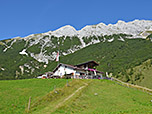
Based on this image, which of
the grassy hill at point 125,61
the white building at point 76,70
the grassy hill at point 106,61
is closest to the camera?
the white building at point 76,70

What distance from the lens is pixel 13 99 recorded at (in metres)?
28.0

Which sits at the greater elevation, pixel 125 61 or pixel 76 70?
pixel 125 61

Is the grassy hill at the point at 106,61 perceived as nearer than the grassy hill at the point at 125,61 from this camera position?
No

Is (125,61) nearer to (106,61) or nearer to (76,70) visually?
(106,61)

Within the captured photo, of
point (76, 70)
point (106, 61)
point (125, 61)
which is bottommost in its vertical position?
point (76, 70)

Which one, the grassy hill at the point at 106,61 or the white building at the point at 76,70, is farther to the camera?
the grassy hill at the point at 106,61

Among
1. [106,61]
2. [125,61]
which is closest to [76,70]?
[125,61]

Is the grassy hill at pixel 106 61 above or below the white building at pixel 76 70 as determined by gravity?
above

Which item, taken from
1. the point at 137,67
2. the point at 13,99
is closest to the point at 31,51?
the point at 137,67

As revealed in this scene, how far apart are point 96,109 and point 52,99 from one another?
8148 millimetres

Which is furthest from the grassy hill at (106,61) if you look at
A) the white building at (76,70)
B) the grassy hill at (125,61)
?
the white building at (76,70)

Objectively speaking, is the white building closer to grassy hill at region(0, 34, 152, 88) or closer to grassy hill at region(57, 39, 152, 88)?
grassy hill at region(57, 39, 152, 88)

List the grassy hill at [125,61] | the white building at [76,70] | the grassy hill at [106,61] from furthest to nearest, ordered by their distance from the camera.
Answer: the grassy hill at [106,61] < the grassy hill at [125,61] < the white building at [76,70]

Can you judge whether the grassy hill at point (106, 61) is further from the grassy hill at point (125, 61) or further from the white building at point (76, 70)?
the white building at point (76, 70)
